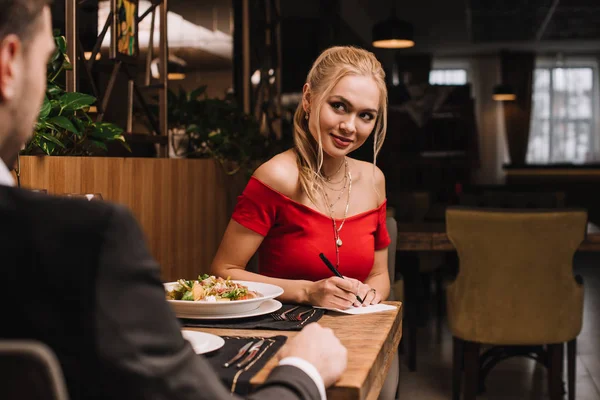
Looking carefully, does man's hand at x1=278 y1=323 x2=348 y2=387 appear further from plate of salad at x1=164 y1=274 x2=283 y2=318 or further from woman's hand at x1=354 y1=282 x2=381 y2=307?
woman's hand at x1=354 y1=282 x2=381 y2=307

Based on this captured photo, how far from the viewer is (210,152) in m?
3.98

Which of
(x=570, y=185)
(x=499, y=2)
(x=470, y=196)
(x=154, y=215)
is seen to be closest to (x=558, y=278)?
(x=154, y=215)

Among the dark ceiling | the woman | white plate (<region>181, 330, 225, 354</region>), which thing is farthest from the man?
the dark ceiling

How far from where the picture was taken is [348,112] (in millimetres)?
2160

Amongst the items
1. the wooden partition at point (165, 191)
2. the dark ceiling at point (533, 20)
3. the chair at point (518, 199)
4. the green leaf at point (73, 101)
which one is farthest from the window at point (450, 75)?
the green leaf at point (73, 101)

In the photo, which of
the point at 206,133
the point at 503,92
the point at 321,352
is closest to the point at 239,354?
the point at 321,352

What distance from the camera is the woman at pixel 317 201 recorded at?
2.15 m

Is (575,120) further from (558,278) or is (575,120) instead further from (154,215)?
(154,215)

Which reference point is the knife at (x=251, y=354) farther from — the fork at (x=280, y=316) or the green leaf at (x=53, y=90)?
the green leaf at (x=53, y=90)

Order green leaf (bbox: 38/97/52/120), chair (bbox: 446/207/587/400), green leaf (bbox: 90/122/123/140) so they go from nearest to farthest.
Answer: green leaf (bbox: 38/97/52/120), green leaf (bbox: 90/122/123/140), chair (bbox: 446/207/587/400)

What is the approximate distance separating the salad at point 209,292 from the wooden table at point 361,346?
107mm

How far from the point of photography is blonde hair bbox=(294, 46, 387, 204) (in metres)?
2.16

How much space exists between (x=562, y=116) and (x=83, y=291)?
16.3 m

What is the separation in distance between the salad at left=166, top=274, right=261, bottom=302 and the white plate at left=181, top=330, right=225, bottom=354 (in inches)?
8.1
